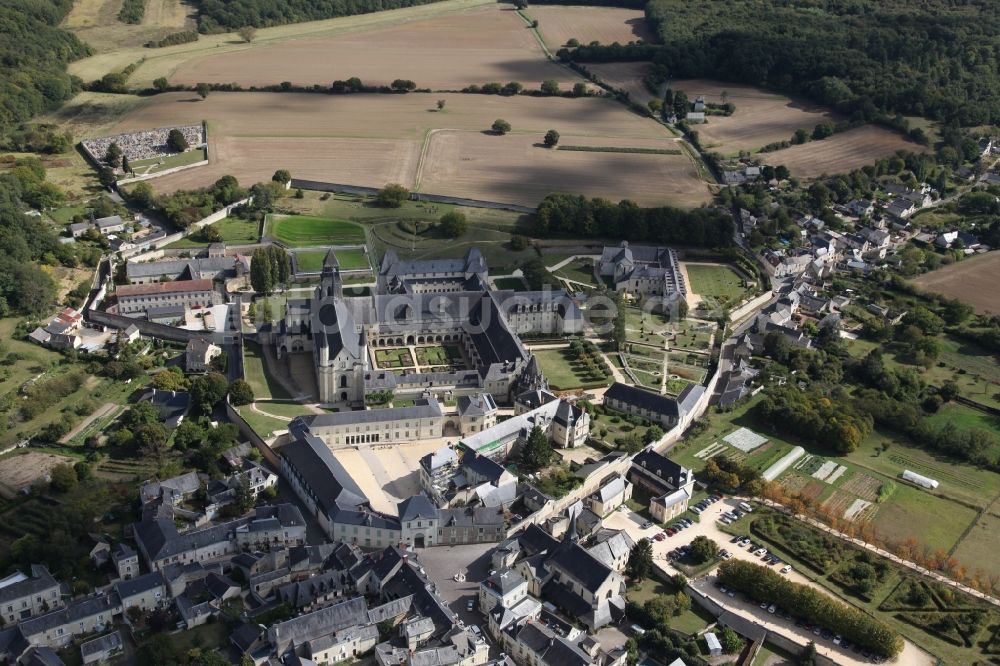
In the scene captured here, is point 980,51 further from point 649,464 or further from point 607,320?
point 649,464

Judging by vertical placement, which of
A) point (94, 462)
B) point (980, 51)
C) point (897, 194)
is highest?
point (980, 51)

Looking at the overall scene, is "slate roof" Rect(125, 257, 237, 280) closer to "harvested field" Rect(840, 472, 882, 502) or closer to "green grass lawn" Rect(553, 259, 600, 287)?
"green grass lawn" Rect(553, 259, 600, 287)

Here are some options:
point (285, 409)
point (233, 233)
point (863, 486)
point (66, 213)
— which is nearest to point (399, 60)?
point (233, 233)

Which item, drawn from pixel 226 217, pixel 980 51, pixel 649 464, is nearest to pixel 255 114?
pixel 226 217

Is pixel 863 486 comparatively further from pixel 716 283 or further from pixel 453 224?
pixel 453 224

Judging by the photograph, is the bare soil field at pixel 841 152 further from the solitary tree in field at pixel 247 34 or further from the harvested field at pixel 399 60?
the solitary tree in field at pixel 247 34

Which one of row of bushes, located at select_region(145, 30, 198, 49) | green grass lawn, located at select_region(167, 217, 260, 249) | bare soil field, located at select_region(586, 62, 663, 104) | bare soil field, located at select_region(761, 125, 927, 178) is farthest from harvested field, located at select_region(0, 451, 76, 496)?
row of bushes, located at select_region(145, 30, 198, 49)
